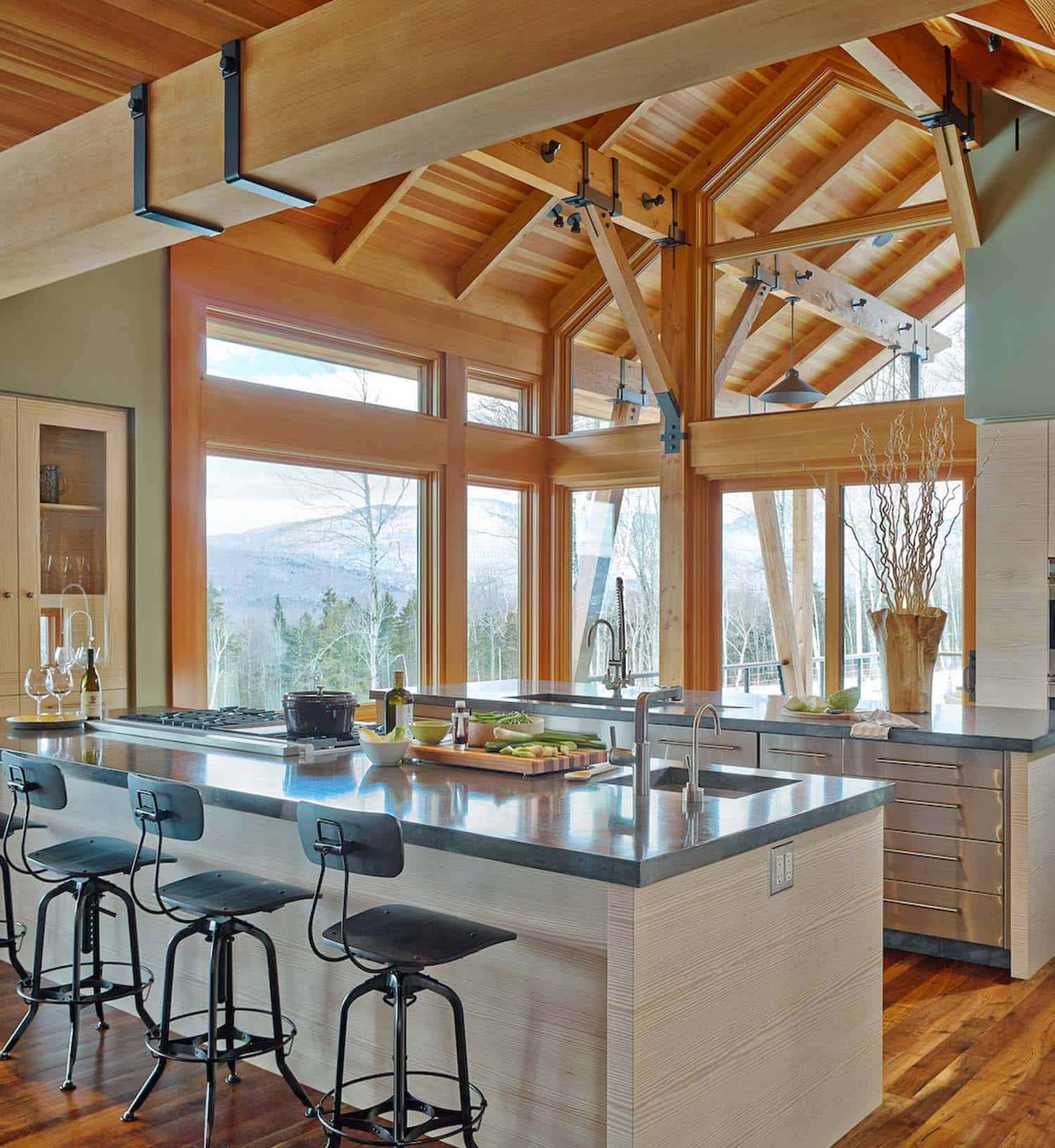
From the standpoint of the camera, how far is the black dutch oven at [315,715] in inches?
144

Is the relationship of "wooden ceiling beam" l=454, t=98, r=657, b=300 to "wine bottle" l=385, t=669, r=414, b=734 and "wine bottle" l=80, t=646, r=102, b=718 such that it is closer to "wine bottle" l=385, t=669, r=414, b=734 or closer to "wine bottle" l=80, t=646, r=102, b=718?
"wine bottle" l=80, t=646, r=102, b=718

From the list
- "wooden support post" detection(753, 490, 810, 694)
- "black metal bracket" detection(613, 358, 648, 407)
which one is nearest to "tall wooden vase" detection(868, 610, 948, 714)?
"wooden support post" detection(753, 490, 810, 694)

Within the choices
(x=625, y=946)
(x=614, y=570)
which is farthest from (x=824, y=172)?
(x=625, y=946)

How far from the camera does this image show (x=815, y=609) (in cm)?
709

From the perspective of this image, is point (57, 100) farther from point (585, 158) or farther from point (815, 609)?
point (815, 609)

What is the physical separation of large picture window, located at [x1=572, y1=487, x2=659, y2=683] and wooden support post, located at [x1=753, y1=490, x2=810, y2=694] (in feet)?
3.02

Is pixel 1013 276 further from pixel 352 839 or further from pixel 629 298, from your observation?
pixel 352 839

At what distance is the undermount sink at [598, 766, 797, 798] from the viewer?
3.02 m

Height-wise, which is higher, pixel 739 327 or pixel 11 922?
pixel 739 327

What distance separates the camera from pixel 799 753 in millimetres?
4395

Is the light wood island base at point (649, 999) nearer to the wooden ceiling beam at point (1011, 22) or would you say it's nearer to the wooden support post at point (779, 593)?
the wooden ceiling beam at point (1011, 22)

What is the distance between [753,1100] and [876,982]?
2.21 ft

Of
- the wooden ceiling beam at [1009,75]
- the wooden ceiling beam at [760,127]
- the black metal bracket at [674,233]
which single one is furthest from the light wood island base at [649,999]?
the wooden ceiling beam at [760,127]

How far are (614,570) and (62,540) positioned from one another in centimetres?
412
